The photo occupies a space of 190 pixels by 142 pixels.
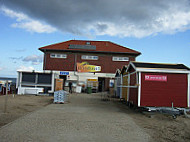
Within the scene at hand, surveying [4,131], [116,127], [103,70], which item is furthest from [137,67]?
[103,70]

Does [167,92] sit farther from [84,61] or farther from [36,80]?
[84,61]

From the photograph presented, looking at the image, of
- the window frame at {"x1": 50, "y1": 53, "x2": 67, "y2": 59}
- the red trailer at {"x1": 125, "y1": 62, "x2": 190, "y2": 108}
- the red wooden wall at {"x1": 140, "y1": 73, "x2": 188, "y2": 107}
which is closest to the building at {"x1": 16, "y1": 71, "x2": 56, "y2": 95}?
the window frame at {"x1": 50, "y1": 53, "x2": 67, "y2": 59}

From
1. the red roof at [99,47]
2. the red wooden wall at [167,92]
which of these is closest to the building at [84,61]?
the red roof at [99,47]

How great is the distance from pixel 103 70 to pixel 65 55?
719 centimetres

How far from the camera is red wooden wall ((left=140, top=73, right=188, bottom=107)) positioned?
9.91 metres

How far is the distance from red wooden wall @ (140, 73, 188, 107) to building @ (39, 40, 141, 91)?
2012cm

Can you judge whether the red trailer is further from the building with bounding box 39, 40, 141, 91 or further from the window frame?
the window frame

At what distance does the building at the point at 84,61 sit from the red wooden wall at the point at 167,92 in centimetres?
2012

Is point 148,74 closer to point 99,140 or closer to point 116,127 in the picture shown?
point 116,127

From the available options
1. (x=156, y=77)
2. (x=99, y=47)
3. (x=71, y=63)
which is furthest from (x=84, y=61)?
(x=156, y=77)

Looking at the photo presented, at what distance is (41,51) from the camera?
Result: 105 feet

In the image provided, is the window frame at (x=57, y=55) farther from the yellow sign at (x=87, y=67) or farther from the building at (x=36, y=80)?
the building at (x=36, y=80)

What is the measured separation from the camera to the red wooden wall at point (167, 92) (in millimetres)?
9906

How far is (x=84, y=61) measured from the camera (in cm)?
3119
